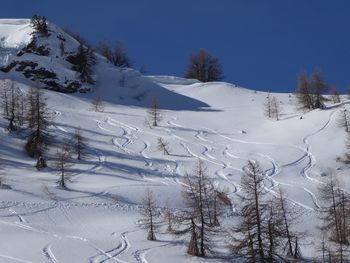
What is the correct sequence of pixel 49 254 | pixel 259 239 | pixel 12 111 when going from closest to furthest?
pixel 49 254
pixel 259 239
pixel 12 111

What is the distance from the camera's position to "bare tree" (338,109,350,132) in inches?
2507

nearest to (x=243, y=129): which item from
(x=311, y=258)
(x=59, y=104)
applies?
(x=59, y=104)

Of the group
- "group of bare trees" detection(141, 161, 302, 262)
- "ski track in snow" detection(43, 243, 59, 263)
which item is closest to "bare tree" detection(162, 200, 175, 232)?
"group of bare trees" detection(141, 161, 302, 262)

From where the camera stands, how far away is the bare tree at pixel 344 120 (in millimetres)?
63688

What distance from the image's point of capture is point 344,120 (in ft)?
212

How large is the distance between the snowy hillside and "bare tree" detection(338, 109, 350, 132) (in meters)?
0.66

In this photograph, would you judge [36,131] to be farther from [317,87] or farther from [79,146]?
[317,87]

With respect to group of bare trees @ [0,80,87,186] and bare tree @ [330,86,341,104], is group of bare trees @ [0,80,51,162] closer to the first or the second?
group of bare trees @ [0,80,87,186]

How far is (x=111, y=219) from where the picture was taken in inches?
1532

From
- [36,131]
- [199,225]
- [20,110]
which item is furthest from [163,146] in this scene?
[199,225]

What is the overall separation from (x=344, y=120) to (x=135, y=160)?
24894 mm

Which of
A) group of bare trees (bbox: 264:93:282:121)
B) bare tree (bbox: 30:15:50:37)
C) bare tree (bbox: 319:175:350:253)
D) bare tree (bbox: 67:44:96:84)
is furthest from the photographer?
bare tree (bbox: 30:15:50:37)

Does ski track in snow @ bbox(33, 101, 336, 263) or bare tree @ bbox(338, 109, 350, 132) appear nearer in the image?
ski track in snow @ bbox(33, 101, 336, 263)

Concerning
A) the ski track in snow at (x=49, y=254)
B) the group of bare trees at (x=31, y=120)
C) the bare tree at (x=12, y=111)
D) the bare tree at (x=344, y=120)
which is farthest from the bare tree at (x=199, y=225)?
the bare tree at (x=344, y=120)
